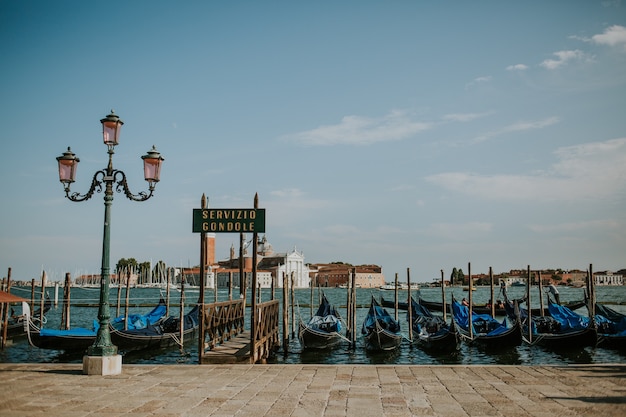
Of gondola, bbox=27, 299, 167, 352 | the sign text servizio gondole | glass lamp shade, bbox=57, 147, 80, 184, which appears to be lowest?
gondola, bbox=27, 299, 167, 352

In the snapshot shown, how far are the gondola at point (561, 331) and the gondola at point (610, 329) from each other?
0.49 m

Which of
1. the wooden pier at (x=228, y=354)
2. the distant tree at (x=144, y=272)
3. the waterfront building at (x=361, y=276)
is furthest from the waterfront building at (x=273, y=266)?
the wooden pier at (x=228, y=354)

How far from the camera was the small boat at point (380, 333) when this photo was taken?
52.5 ft

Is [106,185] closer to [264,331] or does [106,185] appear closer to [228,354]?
[228,354]

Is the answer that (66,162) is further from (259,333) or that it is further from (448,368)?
(448,368)

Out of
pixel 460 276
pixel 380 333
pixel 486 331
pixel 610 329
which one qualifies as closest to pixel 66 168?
pixel 380 333

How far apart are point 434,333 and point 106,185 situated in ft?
38.9

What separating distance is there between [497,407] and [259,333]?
21.9ft

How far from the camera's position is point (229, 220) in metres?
9.30

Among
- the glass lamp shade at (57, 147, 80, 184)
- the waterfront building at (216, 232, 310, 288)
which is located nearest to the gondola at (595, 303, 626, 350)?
the glass lamp shade at (57, 147, 80, 184)

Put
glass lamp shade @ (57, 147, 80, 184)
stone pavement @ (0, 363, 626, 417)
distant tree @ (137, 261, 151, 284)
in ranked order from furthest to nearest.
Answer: distant tree @ (137, 261, 151, 284), glass lamp shade @ (57, 147, 80, 184), stone pavement @ (0, 363, 626, 417)

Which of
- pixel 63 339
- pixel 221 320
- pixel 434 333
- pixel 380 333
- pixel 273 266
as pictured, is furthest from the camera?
pixel 273 266

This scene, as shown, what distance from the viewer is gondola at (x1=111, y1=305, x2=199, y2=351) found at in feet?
51.2

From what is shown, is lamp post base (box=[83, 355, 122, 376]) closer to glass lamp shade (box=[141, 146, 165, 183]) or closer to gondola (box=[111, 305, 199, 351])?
glass lamp shade (box=[141, 146, 165, 183])
